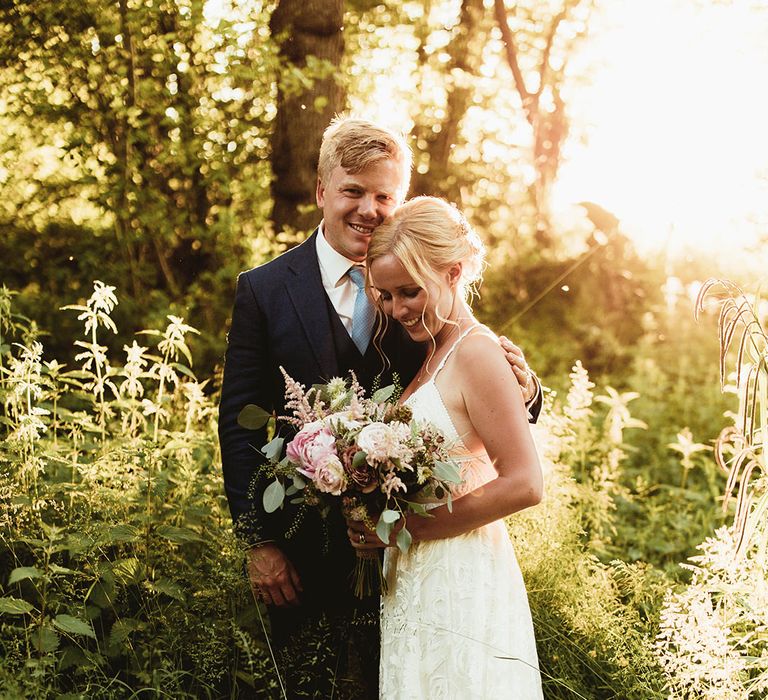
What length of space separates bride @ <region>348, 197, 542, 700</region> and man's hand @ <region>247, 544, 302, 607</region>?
0.42 meters

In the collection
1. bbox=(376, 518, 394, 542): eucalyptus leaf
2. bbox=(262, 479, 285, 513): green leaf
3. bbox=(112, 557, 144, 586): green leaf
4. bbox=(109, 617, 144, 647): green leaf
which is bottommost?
bbox=(109, 617, 144, 647): green leaf

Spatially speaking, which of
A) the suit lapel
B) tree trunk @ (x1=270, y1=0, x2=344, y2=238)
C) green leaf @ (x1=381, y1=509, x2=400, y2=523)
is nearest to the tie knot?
the suit lapel

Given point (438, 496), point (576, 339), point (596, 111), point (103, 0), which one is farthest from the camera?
point (596, 111)

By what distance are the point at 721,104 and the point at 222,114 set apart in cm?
493

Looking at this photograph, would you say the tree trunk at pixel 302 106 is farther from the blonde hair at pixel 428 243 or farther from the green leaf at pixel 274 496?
the green leaf at pixel 274 496

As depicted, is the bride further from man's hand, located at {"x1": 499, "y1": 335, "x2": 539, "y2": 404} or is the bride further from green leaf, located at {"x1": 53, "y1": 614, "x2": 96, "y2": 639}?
green leaf, located at {"x1": 53, "y1": 614, "x2": 96, "y2": 639}

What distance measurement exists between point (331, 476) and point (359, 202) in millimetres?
1067

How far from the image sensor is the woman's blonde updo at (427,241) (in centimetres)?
265

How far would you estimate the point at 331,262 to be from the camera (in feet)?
10.0

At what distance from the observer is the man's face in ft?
9.66

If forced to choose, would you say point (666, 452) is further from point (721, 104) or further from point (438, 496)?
point (438, 496)

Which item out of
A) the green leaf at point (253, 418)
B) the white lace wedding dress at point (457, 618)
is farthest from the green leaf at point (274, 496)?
the white lace wedding dress at point (457, 618)

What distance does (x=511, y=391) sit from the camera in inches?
98.6

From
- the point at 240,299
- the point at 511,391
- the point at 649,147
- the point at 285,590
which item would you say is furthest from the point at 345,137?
the point at 649,147
